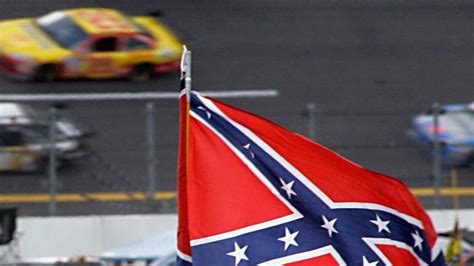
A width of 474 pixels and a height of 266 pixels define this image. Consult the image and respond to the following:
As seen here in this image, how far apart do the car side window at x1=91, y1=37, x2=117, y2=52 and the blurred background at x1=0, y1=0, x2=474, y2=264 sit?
55cm

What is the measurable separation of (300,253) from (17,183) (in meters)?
8.65

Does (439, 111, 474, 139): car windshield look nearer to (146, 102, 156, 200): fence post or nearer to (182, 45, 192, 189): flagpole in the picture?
(146, 102, 156, 200): fence post

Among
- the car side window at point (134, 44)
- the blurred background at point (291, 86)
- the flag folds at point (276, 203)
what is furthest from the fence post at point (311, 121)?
the flag folds at point (276, 203)

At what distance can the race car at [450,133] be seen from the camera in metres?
12.9

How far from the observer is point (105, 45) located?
66.9 feet

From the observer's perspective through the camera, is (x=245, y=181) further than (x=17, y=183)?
No

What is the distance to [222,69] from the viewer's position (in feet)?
68.1

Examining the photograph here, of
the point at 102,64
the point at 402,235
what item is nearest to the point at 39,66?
the point at 102,64

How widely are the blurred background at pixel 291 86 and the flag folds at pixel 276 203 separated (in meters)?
8.15

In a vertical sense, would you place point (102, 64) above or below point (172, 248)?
above

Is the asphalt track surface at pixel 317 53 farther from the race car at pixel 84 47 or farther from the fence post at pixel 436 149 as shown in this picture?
the fence post at pixel 436 149

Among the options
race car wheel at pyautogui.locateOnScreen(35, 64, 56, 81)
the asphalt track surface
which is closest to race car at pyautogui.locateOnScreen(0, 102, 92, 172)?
the asphalt track surface

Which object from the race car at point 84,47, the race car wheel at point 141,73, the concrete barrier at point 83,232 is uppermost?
the race car at point 84,47

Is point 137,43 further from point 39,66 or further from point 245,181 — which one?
point 245,181
